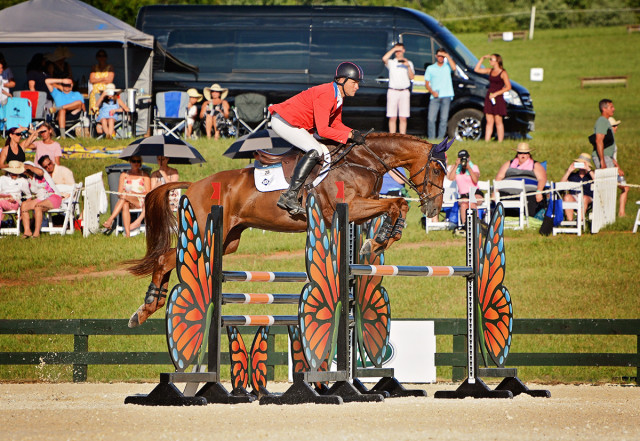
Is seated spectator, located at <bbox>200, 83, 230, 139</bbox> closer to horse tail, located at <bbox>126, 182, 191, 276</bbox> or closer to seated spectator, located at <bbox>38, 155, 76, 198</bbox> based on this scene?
seated spectator, located at <bbox>38, 155, 76, 198</bbox>

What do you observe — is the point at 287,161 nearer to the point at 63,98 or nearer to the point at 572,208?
the point at 572,208

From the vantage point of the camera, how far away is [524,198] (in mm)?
16359

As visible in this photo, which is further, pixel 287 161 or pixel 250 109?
pixel 250 109

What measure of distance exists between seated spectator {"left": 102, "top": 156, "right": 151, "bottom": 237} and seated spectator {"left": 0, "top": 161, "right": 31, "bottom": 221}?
4.50 feet

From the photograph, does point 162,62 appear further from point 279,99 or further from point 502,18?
point 502,18

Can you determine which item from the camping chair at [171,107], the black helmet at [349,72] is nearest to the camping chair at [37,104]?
the camping chair at [171,107]

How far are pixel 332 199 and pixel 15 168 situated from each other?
8095 millimetres

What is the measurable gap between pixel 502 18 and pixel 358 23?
116 ft

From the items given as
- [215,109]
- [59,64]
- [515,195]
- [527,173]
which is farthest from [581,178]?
[59,64]

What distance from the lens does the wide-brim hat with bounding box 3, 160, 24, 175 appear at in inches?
631

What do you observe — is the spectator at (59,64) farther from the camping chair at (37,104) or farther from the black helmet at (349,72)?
the black helmet at (349,72)

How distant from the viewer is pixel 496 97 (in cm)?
1905

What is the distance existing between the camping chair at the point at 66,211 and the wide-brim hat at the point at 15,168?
2.22 feet

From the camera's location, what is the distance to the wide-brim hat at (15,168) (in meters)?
16.0
